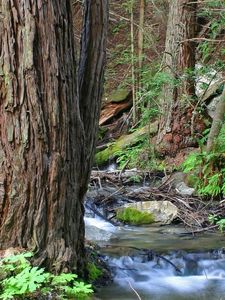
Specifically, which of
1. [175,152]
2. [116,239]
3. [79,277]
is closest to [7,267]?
[79,277]

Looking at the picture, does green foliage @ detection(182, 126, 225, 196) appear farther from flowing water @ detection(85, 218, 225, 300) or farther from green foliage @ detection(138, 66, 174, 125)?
flowing water @ detection(85, 218, 225, 300)

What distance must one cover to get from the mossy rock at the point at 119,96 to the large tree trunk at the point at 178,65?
494 cm

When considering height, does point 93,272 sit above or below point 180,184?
above

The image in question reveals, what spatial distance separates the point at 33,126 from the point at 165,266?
9.47 feet

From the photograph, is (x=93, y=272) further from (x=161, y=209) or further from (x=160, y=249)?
(x=161, y=209)

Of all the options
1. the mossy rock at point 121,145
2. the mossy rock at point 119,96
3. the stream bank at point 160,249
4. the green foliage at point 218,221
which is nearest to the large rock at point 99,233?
the stream bank at point 160,249

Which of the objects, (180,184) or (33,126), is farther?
(180,184)

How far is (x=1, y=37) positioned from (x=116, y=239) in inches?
157

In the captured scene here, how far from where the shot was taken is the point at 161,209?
855cm

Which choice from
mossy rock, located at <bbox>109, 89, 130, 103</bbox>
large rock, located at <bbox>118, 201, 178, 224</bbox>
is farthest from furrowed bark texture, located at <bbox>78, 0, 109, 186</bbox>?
mossy rock, located at <bbox>109, 89, 130, 103</bbox>

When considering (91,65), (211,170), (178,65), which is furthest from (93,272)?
(178,65)

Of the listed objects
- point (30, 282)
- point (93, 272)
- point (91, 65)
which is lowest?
point (93, 272)

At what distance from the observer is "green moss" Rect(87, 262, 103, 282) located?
4.72 metres

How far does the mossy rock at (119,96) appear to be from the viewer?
17188 mm
